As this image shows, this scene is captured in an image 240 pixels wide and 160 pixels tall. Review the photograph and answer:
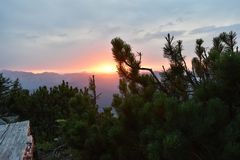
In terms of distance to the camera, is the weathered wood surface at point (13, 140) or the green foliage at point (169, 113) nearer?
the green foliage at point (169, 113)

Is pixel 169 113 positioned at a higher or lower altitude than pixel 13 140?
higher

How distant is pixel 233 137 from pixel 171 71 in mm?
2602

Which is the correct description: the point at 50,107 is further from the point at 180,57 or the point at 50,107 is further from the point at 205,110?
the point at 205,110

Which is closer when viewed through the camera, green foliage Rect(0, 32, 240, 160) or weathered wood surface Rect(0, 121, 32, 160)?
green foliage Rect(0, 32, 240, 160)

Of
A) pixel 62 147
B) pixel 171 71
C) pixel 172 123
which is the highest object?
pixel 171 71

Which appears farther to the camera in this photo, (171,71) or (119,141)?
(171,71)

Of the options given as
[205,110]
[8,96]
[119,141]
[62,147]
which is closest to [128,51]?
[119,141]

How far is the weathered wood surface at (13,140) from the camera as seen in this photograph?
209 inches

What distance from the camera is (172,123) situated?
13.9 ft

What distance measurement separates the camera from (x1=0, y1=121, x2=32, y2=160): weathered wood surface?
17.4 ft

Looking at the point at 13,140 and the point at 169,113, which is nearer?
the point at 169,113

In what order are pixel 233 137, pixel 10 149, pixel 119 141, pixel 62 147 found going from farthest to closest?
pixel 62 147 < pixel 119 141 < pixel 10 149 < pixel 233 137

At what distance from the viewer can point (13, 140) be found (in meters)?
6.12

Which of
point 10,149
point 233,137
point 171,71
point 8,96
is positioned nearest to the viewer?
point 233,137
